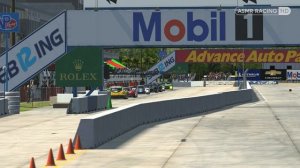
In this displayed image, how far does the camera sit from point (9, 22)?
131ft

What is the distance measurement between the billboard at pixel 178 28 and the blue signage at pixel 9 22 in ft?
18.1

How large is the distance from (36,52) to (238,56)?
293 ft

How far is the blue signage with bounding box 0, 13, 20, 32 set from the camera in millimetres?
39719

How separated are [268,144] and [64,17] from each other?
17.2m

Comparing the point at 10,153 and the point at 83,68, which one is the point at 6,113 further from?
the point at 10,153

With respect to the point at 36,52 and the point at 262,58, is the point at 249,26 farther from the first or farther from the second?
the point at 262,58

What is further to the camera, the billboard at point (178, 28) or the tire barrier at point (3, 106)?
the tire barrier at point (3, 106)

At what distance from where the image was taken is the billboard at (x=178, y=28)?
3506 cm

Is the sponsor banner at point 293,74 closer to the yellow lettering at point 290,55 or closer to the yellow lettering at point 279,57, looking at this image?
the yellow lettering at point 279,57

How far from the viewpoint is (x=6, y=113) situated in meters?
37.8

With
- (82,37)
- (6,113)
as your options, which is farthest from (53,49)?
(6,113)

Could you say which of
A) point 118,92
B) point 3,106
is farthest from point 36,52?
point 118,92

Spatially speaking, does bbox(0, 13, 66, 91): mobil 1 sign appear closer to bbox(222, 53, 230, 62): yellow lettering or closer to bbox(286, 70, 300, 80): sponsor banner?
bbox(222, 53, 230, 62): yellow lettering

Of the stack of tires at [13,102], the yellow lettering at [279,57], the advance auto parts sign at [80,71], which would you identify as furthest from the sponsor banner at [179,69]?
the stack of tires at [13,102]
